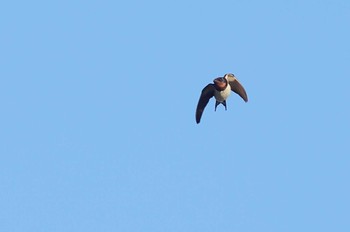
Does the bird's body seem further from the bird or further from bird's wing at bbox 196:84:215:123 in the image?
bird's wing at bbox 196:84:215:123

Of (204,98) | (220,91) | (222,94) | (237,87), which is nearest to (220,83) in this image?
(220,91)

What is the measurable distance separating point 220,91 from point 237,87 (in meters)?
2.87

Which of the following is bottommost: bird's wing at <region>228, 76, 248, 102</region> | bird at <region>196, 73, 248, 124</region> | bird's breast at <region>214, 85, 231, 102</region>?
bird's breast at <region>214, 85, 231, 102</region>

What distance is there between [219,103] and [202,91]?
1993mm

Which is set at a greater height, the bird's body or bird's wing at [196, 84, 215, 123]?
bird's wing at [196, 84, 215, 123]

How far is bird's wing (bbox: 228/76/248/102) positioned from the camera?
271 ft

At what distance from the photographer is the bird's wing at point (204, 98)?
8212cm

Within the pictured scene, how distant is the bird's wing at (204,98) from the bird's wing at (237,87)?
113 centimetres

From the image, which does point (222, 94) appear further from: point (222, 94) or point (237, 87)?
point (237, 87)

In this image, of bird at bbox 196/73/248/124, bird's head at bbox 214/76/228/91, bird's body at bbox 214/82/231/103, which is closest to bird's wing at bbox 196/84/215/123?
bird at bbox 196/73/248/124

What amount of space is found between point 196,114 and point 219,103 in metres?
2.92

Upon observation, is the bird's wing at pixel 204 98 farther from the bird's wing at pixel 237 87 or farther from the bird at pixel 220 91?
the bird's wing at pixel 237 87

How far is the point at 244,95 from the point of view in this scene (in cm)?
8356

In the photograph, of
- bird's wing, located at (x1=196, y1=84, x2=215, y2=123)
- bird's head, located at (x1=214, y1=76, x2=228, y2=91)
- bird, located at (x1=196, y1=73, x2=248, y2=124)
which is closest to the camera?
bird's head, located at (x1=214, y1=76, x2=228, y2=91)
